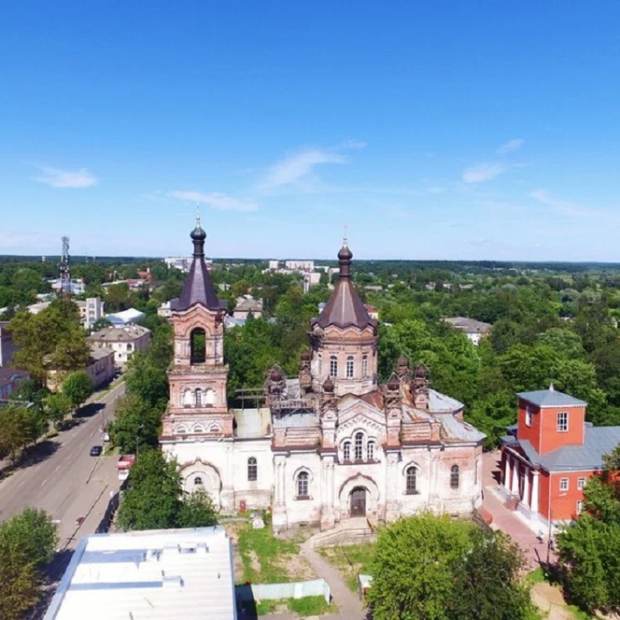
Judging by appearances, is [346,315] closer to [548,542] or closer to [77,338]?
[548,542]

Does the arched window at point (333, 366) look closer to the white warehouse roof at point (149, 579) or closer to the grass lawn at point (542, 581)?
the grass lawn at point (542, 581)

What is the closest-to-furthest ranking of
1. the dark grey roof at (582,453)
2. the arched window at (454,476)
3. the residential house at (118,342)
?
the dark grey roof at (582,453) < the arched window at (454,476) < the residential house at (118,342)

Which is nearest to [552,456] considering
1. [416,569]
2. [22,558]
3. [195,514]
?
[416,569]

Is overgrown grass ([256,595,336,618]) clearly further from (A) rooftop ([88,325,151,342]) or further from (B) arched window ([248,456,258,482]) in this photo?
(A) rooftop ([88,325,151,342])

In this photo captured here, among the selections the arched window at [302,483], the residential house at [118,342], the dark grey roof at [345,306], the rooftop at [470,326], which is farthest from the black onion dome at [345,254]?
the rooftop at [470,326]

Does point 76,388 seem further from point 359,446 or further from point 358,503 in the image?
point 359,446

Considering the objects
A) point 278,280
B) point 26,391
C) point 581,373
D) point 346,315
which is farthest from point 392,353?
point 278,280
